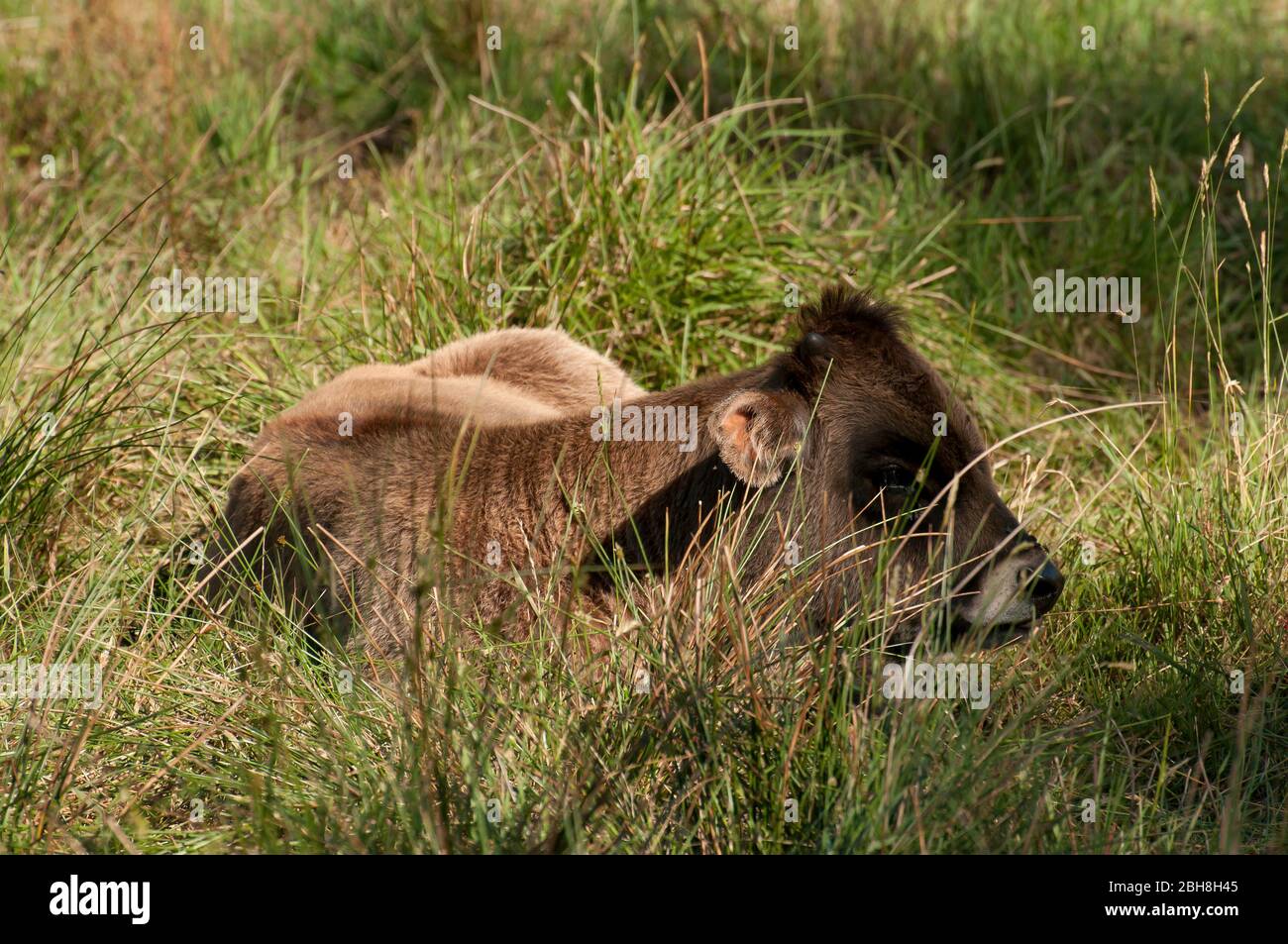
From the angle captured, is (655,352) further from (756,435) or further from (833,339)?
(756,435)

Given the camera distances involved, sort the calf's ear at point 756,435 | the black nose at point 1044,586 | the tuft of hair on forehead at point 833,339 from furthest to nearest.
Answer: the tuft of hair on forehead at point 833,339
the calf's ear at point 756,435
the black nose at point 1044,586

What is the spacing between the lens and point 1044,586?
441cm

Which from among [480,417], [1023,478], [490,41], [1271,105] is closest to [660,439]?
[480,417]

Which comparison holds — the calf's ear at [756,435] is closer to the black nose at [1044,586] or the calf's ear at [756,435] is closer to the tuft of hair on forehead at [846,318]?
the tuft of hair on forehead at [846,318]

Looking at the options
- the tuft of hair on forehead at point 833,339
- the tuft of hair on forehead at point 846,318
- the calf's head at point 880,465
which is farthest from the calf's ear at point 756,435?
the tuft of hair on forehead at point 846,318

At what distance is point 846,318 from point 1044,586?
3.49 feet

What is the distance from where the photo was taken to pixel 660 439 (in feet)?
15.9

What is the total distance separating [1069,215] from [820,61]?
2.09m

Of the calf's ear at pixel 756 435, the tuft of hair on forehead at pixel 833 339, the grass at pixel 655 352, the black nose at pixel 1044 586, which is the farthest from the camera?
the tuft of hair on forehead at pixel 833 339

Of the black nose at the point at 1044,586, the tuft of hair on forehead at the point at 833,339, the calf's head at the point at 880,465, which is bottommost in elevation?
the black nose at the point at 1044,586

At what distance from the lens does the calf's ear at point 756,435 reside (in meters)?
4.45

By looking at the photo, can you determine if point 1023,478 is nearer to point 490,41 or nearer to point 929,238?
point 929,238

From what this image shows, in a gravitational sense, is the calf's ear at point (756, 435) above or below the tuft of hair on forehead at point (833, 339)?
below

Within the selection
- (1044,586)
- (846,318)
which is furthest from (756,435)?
(1044,586)
